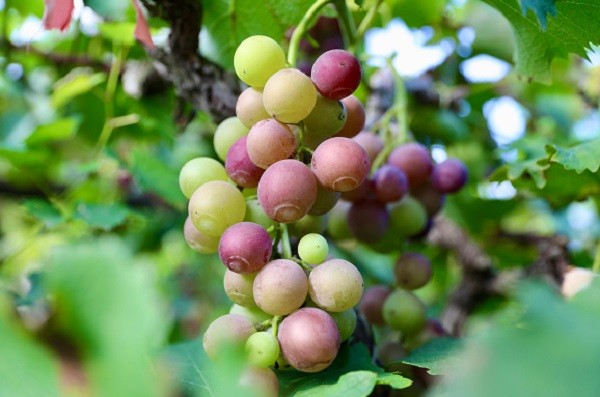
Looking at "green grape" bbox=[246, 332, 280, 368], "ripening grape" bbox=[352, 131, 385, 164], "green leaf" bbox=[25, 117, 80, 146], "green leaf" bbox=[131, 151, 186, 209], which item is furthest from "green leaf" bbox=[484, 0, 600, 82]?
"green leaf" bbox=[25, 117, 80, 146]

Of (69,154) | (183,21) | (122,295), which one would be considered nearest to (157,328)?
(122,295)

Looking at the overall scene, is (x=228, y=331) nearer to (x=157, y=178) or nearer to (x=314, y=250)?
(x=314, y=250)

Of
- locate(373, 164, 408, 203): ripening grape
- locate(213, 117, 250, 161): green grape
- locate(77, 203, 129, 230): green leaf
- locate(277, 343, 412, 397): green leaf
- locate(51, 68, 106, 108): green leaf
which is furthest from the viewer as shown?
locate(51, 68, 106, 108): green leaf

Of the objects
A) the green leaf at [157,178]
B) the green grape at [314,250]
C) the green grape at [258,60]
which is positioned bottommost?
the green leaf at [157,178]

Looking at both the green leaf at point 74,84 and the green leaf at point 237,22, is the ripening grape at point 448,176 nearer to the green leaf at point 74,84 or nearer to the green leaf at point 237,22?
the green leaf at point 237,22

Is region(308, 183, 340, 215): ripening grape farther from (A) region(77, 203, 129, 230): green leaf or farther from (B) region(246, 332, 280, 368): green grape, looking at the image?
(A) region(77, 203, 129, 230): green leaf

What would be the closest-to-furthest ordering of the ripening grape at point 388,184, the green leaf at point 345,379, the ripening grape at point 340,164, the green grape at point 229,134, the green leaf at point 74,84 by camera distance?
the green leaf at point 345,379, the ripening grape at point 340,164, the green grape at point 229,134, the ripening grape at point 388,184, the green leaf at point 74,84

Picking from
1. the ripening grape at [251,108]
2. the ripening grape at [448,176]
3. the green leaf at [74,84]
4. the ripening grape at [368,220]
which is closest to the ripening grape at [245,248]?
the ripening grape at [251,108]
